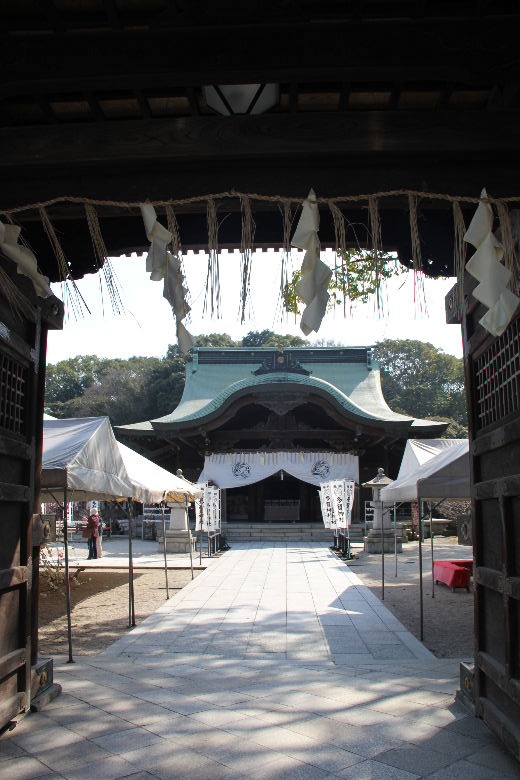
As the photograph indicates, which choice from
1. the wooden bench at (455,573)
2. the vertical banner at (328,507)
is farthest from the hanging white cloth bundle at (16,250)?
the vertical banner at (328,507)

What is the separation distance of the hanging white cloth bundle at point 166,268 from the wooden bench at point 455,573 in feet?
27.9

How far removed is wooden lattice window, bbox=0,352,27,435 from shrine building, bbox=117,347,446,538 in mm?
15406

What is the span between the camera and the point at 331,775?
115 inches

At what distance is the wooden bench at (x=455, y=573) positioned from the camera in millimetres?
10312

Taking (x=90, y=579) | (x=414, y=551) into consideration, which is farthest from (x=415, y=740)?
(x=414, y=551)

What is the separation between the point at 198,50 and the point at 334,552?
14.6 m

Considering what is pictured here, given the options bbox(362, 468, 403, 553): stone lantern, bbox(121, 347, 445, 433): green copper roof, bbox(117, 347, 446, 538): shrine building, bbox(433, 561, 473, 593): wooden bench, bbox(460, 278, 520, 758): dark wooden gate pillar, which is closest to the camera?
bbox(460, 278, 520, 758): dark wooden gate pillar

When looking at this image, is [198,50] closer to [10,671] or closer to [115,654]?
[10,671]

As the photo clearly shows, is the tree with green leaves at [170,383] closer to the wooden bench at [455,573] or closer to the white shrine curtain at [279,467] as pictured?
the white shrine curtain at [279,467]

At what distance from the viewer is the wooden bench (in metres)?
10.3

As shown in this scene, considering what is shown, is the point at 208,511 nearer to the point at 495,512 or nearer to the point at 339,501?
the point at 339,501

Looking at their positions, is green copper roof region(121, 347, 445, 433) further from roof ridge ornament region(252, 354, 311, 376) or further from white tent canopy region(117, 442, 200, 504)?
white tent canopy region(117, 442, 200, 504)

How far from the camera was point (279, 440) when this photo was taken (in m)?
20.8

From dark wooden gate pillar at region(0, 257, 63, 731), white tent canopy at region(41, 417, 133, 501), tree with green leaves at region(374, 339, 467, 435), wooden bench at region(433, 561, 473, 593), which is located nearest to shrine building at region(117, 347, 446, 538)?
wooden bench at region(433, 561, 473, 593)
